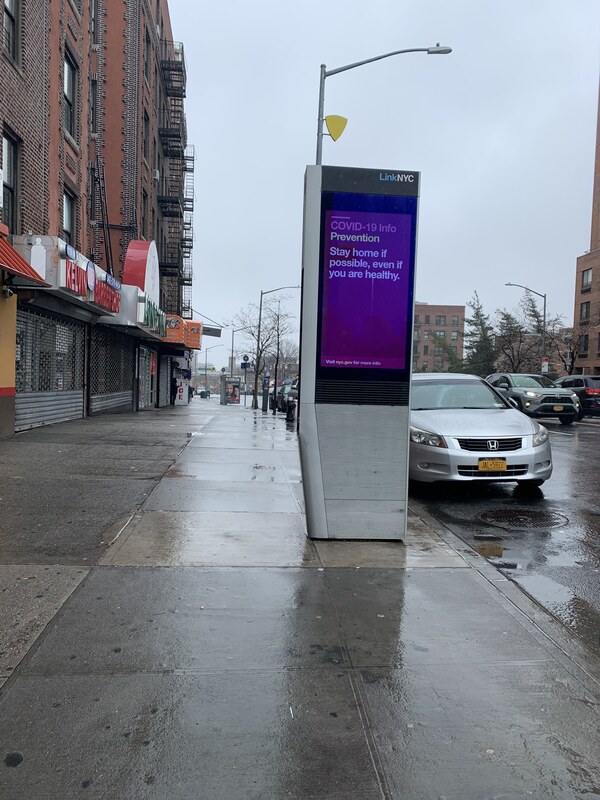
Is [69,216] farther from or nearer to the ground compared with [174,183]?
nearer to the ground

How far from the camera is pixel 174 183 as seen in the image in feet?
125

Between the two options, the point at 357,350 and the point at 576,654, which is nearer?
the point at 576,654

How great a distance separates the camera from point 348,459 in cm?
564

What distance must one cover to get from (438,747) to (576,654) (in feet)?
4.30

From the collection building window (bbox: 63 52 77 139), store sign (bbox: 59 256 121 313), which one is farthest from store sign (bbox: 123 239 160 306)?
building window (bbox: 63 52 77 139)

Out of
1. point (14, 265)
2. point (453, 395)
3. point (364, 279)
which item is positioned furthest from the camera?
point (14, 265)

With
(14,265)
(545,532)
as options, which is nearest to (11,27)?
(14,265)

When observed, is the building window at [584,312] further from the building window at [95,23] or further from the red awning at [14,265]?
the red awning at [14,265]

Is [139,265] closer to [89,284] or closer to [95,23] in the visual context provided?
[89,284]

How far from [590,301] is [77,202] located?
47351mm

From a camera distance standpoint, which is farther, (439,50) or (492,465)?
(439,50)

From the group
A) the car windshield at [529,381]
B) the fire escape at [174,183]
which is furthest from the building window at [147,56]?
the car windshield at [529,381]

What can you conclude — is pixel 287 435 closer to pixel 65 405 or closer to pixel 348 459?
pixel 65 405

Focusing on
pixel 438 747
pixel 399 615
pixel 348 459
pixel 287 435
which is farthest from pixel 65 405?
pixel 438 747
